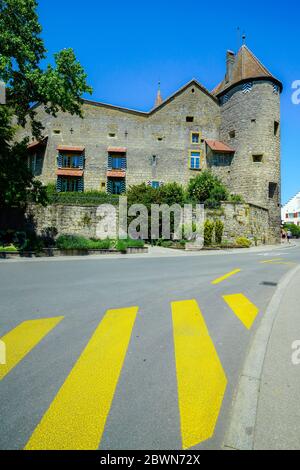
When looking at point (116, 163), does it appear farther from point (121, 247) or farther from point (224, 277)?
point (224, 277)

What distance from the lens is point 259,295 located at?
750 centimetres

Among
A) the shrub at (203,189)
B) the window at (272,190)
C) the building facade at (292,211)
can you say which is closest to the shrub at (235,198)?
the shrub at (203,189)

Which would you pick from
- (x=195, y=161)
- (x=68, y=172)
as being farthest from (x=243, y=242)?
(x=68, y=172)

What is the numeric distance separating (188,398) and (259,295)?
5.20m

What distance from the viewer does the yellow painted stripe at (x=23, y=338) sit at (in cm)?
361

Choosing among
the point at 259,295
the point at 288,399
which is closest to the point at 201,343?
the point at 288,399

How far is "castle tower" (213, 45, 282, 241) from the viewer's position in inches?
1378

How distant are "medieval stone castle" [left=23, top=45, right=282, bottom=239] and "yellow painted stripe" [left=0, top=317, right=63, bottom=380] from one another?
105 feet

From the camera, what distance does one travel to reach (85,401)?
9.09 feet

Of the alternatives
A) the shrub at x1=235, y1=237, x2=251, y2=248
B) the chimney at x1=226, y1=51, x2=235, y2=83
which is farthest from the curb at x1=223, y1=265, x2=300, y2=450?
the chimney at x1=226, y1=51, x2=235, y2=83

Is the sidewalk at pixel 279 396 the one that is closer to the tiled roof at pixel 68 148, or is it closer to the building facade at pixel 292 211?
the tiled roof at pixel 68 148

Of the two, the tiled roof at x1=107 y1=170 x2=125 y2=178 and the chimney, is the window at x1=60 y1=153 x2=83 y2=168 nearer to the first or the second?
the tiled roof at x1=107 y1=170 x2=125 y2=178

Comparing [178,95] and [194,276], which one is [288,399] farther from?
[178,95]

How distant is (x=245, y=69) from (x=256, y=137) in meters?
8.93
